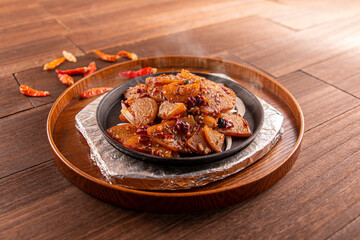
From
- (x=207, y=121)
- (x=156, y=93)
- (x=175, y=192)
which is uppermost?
(x=156, y=93)

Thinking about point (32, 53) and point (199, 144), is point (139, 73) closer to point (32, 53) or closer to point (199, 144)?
point (199, 144)

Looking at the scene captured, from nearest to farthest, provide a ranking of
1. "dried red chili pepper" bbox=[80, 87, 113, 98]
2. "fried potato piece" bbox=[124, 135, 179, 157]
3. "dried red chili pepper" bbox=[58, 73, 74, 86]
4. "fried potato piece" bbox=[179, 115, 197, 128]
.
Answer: "fried potato piece" bbox=[124, 135, 179, 157] → "fried potato piece" bbox=[179, 115, 197, 128] → "dried red chili pepper" bbox=[80, 87, 113, 98] → "dried red chili pepper" bbox=[58, 73, 74, 86]

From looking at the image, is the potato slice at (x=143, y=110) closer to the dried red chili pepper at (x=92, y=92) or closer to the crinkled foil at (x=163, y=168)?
the crinkled foil at (x=163, y=168)

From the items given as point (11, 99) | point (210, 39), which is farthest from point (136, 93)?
point (210, 39)

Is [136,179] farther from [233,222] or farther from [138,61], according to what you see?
[138,61]

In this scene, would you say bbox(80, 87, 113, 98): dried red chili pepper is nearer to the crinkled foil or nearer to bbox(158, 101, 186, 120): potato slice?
the crinkled foil

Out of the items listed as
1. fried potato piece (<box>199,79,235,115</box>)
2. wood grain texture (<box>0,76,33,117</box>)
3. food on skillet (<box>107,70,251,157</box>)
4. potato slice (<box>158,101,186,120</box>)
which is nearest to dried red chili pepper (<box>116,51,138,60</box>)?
wood grain texture (<box>0,76,33,117</box>)

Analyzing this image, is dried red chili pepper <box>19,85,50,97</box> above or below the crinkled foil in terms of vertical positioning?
above

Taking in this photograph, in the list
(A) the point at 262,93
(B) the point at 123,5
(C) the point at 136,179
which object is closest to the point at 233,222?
(C) the point at 136,179
